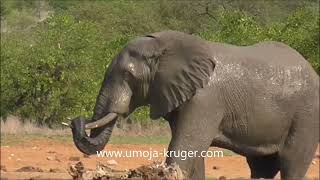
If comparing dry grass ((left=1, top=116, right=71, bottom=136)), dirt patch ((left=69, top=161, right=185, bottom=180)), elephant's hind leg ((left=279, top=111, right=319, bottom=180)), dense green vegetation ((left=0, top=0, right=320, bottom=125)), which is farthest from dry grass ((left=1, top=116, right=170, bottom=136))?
dirt patch ((left=69, top=161, right=185, bottom=180))

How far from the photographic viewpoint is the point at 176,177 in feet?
14.9

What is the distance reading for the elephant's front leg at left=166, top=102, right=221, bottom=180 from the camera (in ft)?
27.4

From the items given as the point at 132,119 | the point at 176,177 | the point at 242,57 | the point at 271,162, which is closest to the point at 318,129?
the point at 271,162

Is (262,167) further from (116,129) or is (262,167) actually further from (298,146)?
(116,129)

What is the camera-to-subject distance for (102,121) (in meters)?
8.28

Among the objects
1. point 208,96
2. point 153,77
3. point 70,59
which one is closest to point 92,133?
point 153,77

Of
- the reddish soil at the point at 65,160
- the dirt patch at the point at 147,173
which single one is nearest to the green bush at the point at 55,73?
the reddish soil at the point at 65,160

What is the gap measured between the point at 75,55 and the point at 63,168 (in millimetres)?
8711

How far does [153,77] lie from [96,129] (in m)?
0.76

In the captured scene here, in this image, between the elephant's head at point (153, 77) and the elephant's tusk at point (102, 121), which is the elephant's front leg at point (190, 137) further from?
the elephant's tusk at point (102, 121)

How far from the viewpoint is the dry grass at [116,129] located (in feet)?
80.9

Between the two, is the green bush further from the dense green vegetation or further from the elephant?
the elephant

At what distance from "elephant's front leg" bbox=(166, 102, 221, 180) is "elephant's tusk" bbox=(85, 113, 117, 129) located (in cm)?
62

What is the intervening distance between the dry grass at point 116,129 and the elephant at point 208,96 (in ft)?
50.8
